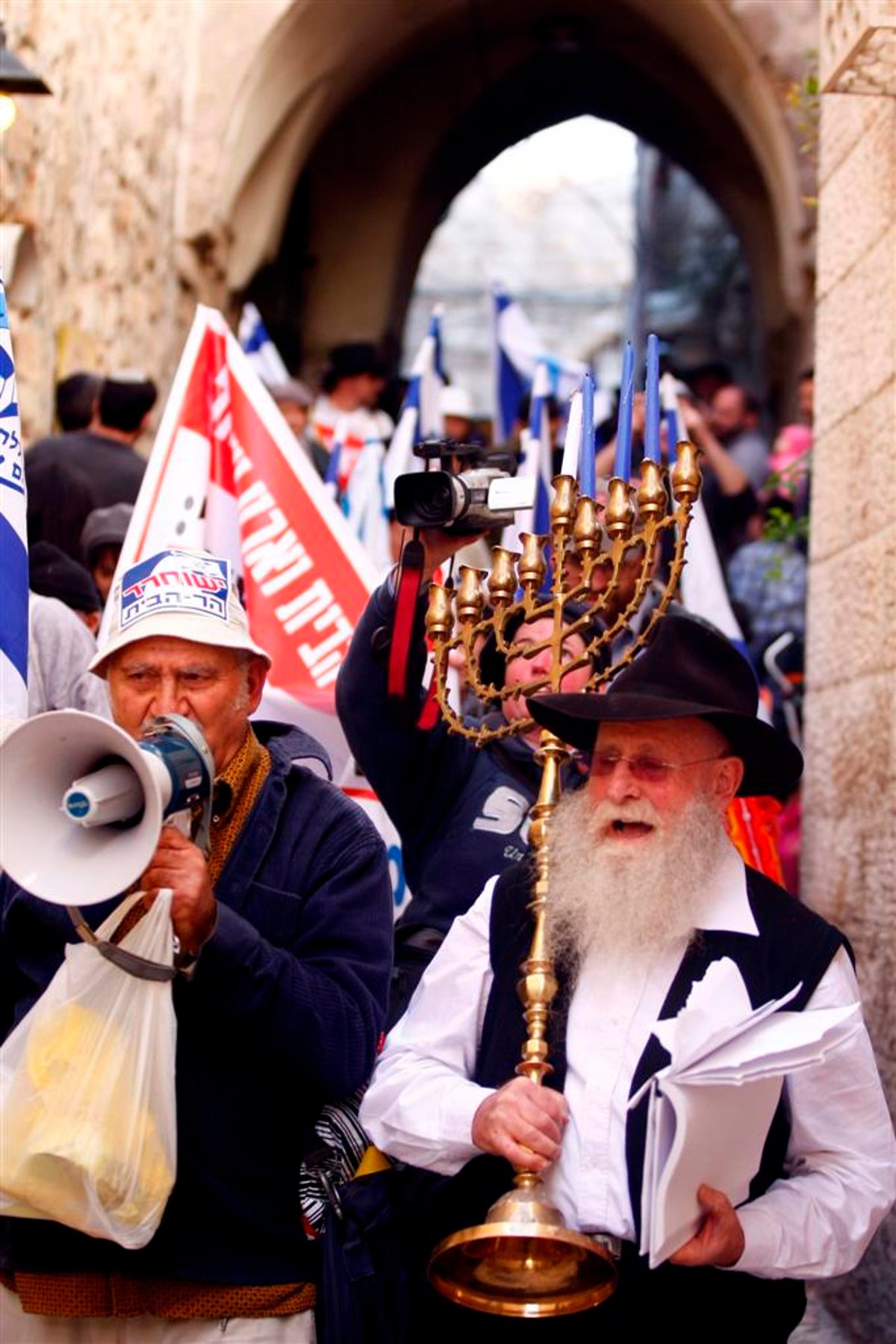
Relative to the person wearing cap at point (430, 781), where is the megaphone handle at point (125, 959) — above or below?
below

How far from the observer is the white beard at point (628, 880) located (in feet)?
11.4

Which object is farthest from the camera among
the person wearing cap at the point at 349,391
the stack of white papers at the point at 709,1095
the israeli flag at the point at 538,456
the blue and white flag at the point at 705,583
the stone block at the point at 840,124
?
the person wearing cap at the point at 349,391

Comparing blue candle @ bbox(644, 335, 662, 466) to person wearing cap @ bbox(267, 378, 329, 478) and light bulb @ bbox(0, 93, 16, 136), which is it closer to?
light bulb @ bbox(0, 93, 16, 136)

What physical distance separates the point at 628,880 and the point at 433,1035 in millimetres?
424

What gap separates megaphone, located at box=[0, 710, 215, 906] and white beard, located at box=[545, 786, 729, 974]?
66 cm

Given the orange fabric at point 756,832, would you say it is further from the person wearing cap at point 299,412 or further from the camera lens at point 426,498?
the person wearing cap at point 299,412

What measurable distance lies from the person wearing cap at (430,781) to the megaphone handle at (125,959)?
1202 millimetres

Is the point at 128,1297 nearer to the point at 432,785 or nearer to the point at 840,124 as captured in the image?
the point at 432,785

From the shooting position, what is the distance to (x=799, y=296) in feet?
39.9

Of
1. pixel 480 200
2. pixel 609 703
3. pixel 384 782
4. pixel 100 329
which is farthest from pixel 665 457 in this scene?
pixel 480 200

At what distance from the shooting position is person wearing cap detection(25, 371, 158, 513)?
761cm

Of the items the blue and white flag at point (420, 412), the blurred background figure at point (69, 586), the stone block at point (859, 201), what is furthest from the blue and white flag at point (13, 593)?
the blue and white flag at point (420, 412)

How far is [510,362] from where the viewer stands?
1093cm

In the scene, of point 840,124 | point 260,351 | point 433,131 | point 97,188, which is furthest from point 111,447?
point 433,131
